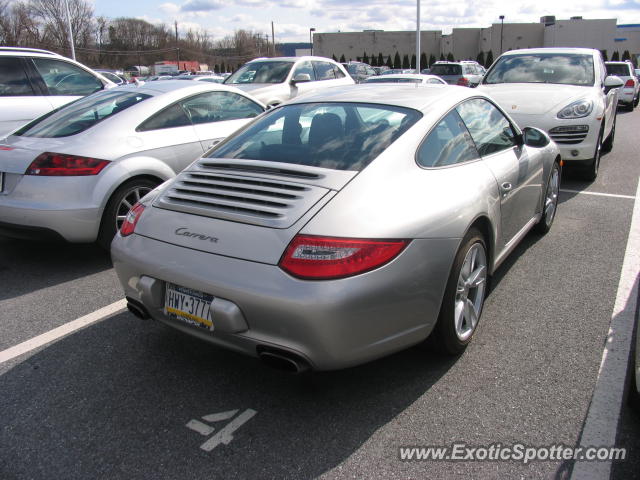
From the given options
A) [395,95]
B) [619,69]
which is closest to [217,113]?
[395,95]

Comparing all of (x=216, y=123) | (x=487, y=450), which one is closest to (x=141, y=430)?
(x=487, y=450)

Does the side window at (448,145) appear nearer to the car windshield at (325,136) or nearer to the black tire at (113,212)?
the car windshield at (325,136)

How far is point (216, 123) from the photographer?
5672 mm

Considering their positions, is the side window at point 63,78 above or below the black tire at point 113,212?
above

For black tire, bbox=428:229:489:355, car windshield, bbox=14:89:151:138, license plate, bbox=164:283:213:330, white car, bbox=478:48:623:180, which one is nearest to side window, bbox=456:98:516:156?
black tire, bbox=428:229:489:355

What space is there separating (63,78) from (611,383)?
7289 mm

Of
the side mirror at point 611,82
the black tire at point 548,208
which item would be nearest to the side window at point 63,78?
the black tire at point 548,208

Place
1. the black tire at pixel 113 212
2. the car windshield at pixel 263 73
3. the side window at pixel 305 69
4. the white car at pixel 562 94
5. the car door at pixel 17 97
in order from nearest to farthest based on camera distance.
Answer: the black tire at pixel 113 212
the car door at pixel 17 97
the white car at pixel 562 94
the car windshield at pixel 263 73
the side window at pixel 305 69

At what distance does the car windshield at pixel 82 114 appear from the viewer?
16.1ft

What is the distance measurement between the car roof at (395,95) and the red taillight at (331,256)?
1238 mm

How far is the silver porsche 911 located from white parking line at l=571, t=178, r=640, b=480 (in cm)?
74

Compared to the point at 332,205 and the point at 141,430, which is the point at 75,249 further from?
the point at 332,205

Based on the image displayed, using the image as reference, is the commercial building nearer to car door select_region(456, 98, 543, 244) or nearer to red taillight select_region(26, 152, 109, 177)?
car door select_region(456, 98, 543, 244)

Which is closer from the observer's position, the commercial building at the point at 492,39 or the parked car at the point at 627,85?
the parked car at the point at 627,85
